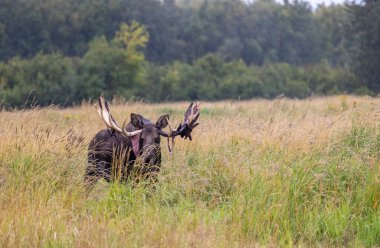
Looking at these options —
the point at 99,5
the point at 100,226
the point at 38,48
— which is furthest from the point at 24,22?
the point at 100,226

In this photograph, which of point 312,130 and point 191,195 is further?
point 312,130

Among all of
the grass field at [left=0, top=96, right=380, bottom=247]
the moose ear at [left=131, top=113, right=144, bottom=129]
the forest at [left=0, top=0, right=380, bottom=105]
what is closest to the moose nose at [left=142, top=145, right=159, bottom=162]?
the grass field at [left=0, top=96, right=380, bottom=247]

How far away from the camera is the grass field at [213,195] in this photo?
632 cm

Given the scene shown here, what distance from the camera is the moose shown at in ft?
27.2

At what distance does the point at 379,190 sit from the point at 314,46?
6183 cm

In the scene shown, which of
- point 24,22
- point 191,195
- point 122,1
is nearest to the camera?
point 191,195

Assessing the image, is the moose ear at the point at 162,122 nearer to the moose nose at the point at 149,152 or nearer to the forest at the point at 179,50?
the moose nose at the point at 149,152

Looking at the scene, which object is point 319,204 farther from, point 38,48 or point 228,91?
point 38,48

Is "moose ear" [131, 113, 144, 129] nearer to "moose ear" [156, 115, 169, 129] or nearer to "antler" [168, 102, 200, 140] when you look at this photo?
"moose ear" [156, 115, 169, 129]

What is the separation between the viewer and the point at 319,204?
762cm

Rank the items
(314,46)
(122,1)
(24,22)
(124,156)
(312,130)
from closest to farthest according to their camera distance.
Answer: (124,156)
(312,130)
(24,22)
(122,1)
(314,46)

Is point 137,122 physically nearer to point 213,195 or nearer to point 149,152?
point 149,152

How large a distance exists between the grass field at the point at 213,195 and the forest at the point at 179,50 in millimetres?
9699

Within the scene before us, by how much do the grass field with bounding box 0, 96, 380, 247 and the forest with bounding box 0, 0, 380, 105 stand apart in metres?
9.70
